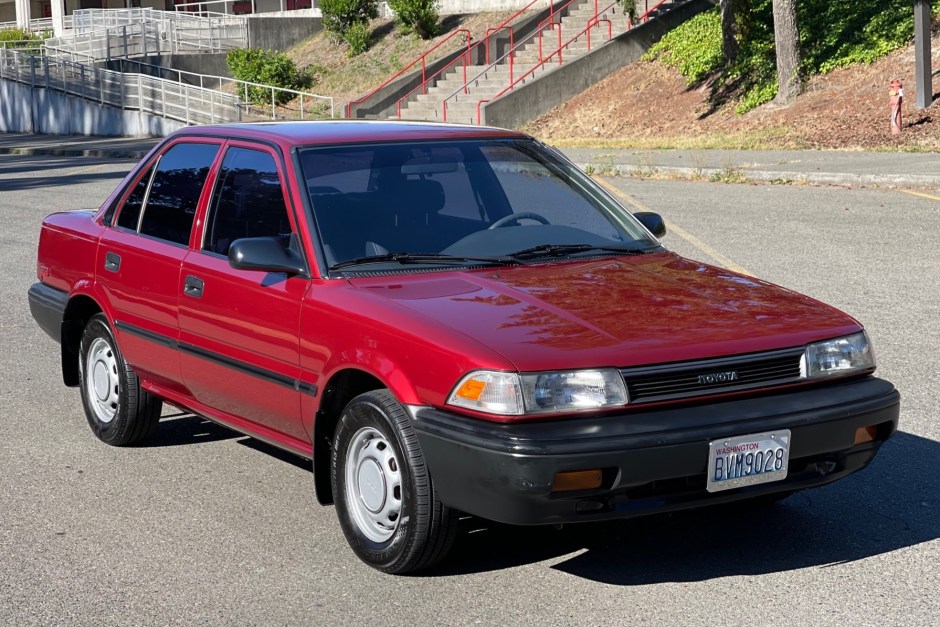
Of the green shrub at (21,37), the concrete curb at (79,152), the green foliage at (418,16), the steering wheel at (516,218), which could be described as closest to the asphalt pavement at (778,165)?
the concrete curb at (79,152)

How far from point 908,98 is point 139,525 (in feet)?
68.8

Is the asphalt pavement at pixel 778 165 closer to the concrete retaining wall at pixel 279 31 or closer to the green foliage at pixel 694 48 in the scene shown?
the green foliage at pixel 694 48

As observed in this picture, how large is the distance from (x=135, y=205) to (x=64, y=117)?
3422 centimetres

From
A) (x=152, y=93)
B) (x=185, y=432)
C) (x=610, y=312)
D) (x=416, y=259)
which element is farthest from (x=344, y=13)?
(x=610, y=312)

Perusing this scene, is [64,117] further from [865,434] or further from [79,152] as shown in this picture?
[865,434]

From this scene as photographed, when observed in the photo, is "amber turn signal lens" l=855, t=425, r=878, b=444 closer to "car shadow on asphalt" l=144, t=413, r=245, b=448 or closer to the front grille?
the front grille

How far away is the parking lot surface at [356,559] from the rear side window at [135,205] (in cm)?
111

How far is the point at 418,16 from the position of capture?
41188mm

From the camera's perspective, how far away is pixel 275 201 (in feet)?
17.6

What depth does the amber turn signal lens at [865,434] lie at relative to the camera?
4570 millimetres

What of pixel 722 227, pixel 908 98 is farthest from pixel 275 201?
pixel 908 98

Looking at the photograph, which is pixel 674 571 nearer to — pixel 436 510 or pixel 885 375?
pixel 436 510

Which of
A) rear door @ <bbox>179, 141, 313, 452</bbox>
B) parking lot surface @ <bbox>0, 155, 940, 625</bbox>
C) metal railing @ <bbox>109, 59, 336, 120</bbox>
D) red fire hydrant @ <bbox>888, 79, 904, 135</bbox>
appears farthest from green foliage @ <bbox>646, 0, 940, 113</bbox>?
rear door @ <bbox>179, 141, 313, 452</bbox>

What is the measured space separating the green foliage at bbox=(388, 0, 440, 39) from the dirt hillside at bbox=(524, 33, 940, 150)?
1053cm
